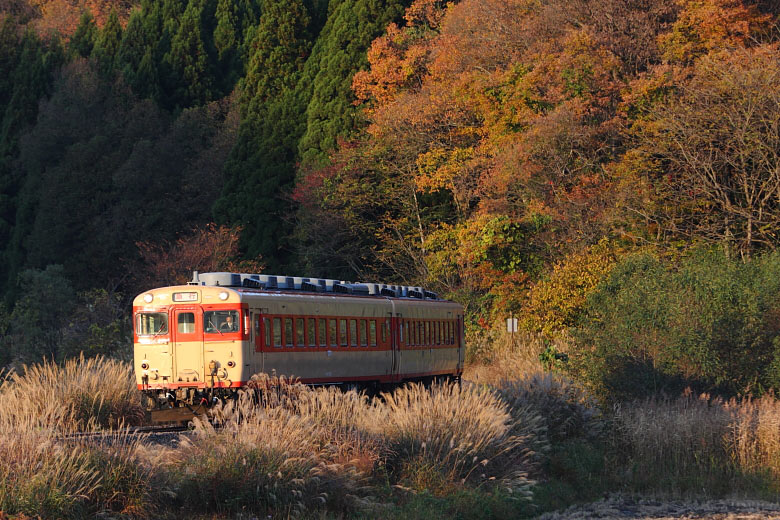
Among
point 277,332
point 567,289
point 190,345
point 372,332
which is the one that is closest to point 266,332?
point 277,332

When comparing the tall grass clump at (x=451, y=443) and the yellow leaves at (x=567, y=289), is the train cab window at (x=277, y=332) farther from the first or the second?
the yellow leaves at (x=567, y=289)

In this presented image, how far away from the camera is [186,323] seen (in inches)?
798

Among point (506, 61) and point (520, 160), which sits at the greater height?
point (506, 61)

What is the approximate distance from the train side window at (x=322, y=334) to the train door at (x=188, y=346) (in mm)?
2790

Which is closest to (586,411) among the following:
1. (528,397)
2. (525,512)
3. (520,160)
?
(528,397)

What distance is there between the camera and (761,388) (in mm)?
23094

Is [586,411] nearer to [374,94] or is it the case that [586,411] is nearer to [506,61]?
[506,61]

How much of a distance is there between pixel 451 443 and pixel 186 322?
21.3ft

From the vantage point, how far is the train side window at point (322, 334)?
22.0 m

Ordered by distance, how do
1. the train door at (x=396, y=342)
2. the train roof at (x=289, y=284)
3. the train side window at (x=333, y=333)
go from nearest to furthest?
the train roof at (x=289, y=284) < the train side window at (x=333, y=333) < the train door at (x=396, y=342)

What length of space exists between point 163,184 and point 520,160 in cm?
2458

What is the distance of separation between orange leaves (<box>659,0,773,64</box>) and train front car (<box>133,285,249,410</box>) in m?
18.7

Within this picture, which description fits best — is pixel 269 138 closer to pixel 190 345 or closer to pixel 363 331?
pixel 363 331

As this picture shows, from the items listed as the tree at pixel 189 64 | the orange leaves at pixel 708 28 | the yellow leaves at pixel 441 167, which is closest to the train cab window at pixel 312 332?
the orange leaves at pixel 708 28
